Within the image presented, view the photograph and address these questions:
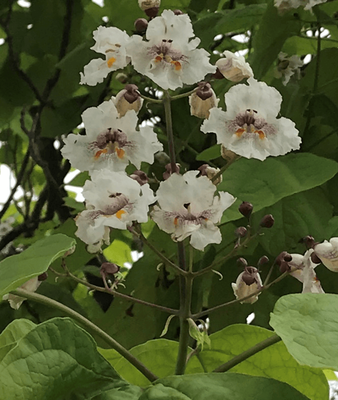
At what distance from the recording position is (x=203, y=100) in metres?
0.37

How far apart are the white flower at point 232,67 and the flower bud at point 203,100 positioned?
0.02 metres

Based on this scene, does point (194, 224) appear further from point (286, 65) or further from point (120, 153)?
point (286, 65)

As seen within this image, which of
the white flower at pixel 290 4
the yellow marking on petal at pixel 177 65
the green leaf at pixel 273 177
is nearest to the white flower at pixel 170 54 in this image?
the yellow marking on petal at pixel 177 65

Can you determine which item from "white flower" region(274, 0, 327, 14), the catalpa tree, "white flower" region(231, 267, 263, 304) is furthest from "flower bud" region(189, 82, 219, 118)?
"white flower" region(274, 0, 327, 14)

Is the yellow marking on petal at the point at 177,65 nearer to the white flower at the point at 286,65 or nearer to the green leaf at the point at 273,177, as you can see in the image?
the green leaf at the point at 273,177

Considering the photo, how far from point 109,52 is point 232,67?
92 mm

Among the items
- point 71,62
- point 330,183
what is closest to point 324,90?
point 330,183

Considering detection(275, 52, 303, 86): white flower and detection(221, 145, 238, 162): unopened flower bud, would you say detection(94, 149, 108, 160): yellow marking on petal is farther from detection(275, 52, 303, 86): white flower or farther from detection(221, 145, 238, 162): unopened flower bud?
detection(275, 52, 303, 86): white flower

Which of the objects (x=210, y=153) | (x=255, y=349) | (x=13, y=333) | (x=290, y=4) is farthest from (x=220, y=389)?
(x=290, y=4)

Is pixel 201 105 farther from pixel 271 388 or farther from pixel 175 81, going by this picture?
pixel 271 388

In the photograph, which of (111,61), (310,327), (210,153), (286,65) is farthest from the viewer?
(286,65)

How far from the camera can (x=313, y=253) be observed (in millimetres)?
358

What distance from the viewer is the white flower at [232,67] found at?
0.38 metres

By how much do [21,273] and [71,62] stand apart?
0.45 meters
